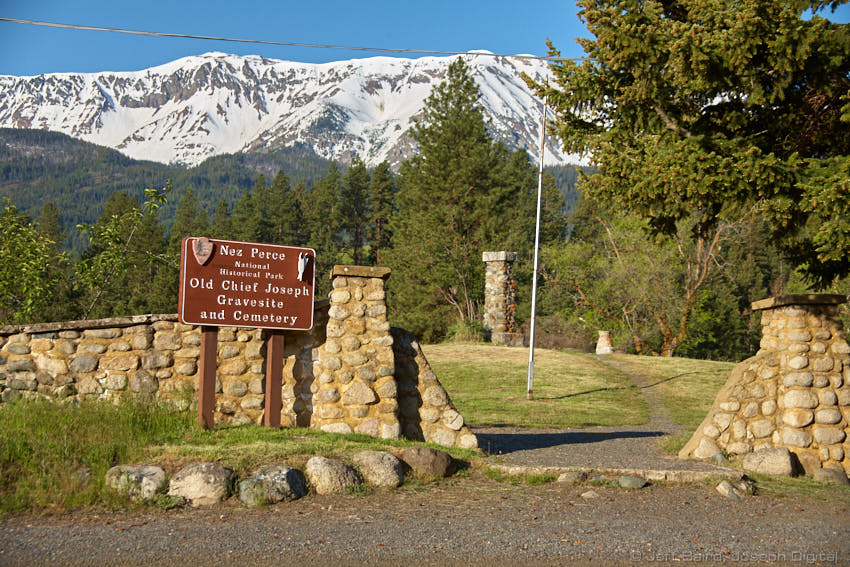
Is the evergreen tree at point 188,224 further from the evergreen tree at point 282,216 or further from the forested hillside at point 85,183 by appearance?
the forested hillside at point 85,183

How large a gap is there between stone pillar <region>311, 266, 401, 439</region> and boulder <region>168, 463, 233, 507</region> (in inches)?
84.2

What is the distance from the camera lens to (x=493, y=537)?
5418mm

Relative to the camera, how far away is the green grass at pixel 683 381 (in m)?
16.8

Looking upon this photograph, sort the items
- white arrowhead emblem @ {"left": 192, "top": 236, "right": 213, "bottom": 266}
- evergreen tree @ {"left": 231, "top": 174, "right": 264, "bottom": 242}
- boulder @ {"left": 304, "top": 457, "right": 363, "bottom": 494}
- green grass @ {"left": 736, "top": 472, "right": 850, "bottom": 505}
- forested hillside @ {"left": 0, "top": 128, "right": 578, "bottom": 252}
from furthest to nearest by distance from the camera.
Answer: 1. forested hillside @ {"left": 0, "top": 128, "right": 578, "bottom": 252}
2. evergreen tree @ {"left": 231, "top": 174, "right": 264, "bottom": 242}
3. white arrowhead emblem @ {"left": 192, "top": 236, "right": 213, "bottom": 266}
4. green grass @ {"left": 736, "top": 472, "right": 850, "bottom": 505}
5. boulder @ {"left": 304, "top": 457, "right": 363, "bottom": 494}

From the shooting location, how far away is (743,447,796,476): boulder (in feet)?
26.1

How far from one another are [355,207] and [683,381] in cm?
5517

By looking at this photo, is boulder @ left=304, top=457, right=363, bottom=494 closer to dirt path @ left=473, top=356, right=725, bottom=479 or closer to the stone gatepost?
dirt path @ left=473, top=356, right=725, bottom=479

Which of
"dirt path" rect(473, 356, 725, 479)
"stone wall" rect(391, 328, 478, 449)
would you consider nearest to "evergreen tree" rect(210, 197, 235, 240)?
"dirt path" rect(473, 356, 725, 479)

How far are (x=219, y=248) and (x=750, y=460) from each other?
19.8 feet

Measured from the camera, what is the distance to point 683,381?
21359 mm

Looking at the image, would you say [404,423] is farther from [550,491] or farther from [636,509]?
[636,509]

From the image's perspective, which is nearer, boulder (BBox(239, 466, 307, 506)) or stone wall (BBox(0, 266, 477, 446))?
boulder (BBox(239, 466, 307, 506))

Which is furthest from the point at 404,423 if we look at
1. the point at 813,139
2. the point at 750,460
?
the point at 813,139

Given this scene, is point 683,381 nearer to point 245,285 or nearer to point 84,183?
point 245,285
